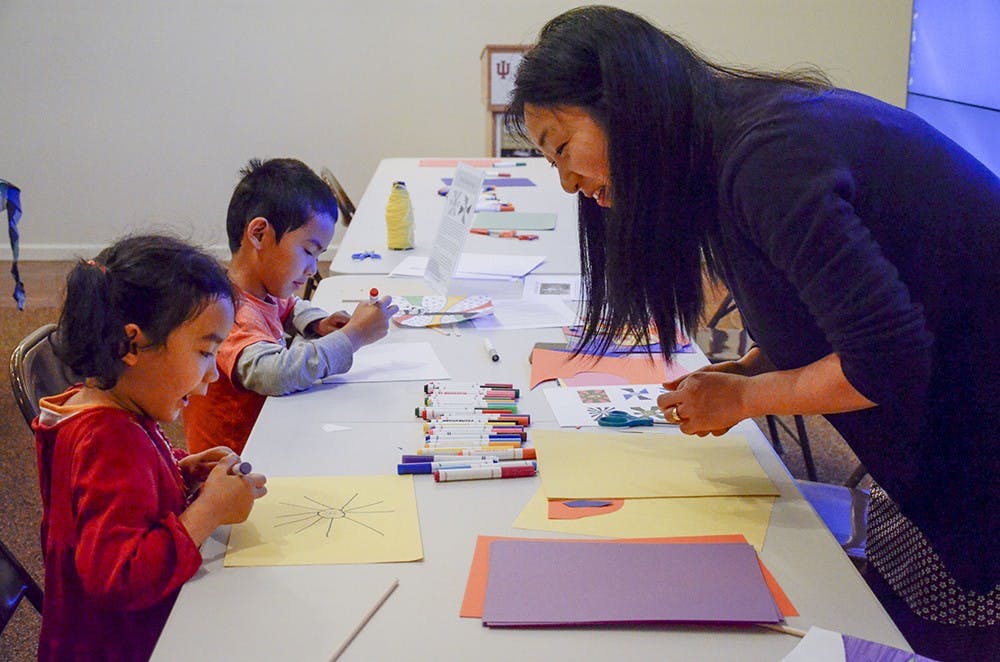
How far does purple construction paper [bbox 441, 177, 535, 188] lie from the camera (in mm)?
3543

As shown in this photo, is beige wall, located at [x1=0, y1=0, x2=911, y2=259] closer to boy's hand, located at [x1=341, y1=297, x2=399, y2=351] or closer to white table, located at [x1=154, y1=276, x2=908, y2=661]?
boy's hand, located at [x1=341, y1=297, x2=399, y2=351]

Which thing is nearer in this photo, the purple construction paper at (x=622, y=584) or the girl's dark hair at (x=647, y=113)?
the purple construction paper at (x=622, y=584)

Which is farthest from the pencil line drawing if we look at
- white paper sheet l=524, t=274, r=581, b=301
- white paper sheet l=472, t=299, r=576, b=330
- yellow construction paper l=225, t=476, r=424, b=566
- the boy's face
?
white paper sheet l=524, t=274, r=581, b=301

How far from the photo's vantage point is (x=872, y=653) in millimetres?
971

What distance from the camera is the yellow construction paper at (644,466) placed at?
134 centimetres

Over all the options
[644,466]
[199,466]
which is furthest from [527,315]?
[199,466]

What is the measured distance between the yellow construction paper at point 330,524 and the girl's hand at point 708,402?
37cm

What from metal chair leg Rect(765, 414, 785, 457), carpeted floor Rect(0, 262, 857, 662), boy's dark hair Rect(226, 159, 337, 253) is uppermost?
boy's dark hair Rect(226, 159, 337, 253)

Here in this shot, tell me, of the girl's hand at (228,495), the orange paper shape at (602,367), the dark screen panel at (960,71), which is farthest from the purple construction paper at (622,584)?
the dark screen panel at (960,71)

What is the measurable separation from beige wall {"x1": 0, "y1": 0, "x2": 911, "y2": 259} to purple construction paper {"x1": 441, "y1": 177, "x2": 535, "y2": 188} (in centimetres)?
155

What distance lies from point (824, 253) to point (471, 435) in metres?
0.66

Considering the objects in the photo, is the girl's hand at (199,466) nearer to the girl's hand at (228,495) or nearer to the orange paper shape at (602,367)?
the girl's hand at (228,495)

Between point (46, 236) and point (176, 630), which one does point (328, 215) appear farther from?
point (46, 236)

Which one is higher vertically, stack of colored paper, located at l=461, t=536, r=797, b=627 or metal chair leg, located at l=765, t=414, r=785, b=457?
stack of colored paper, located at l=461, t=536, r=797, b=627
